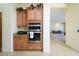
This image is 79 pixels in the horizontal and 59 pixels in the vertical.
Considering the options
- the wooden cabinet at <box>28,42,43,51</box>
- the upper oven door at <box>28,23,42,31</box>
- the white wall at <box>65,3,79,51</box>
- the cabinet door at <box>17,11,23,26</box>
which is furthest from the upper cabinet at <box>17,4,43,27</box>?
the white wall at <box>65,3,79,51</box>

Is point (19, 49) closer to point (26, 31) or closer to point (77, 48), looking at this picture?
point (26, 31)

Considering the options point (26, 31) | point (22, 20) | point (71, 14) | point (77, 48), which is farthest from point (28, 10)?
point (77, 48)

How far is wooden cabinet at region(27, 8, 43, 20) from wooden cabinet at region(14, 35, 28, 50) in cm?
77

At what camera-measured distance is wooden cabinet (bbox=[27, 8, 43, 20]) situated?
4.93m

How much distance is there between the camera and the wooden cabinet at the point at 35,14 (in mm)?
4930

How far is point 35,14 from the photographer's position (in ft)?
16.4

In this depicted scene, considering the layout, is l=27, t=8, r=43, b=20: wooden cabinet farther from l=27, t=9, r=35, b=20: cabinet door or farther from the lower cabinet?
the lower cabinet

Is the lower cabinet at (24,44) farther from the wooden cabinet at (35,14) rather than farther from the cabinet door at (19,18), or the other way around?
the wooden cabinet at (35,14)

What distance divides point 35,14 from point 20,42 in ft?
3.81

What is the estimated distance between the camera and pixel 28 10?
198 inches

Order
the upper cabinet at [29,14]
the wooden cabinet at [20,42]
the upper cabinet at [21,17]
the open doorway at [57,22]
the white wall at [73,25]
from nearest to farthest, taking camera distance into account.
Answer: the white wall at [73,25], the wooden cabinet at [20,42], the upper cabinet at [29,14], the upper cabinet at [21,17], the open doorway at [57,22]

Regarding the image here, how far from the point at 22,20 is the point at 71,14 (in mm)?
1895

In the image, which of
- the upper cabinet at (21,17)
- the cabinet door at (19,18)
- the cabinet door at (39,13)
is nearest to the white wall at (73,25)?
the cabinet door at (39,13)

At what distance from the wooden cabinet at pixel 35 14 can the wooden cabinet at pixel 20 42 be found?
768mm
